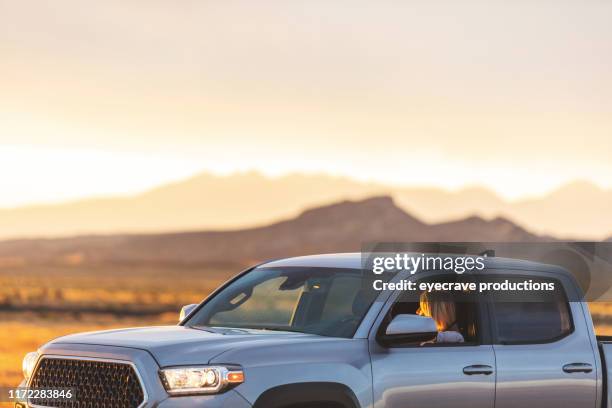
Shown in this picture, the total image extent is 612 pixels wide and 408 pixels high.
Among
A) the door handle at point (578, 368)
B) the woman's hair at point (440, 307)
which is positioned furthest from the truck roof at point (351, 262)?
the door handle at point (578, 368)

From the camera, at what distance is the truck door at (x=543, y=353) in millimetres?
9789

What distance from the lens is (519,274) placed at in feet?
34.0

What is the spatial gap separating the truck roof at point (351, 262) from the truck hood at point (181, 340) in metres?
0.99

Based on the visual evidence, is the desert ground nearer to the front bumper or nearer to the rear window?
the rear window

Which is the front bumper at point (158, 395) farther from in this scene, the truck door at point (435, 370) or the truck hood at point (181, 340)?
the truck door at point (435, 370)

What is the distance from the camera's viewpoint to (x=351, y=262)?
32.8ft

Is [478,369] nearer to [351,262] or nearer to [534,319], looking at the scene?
[534,319]

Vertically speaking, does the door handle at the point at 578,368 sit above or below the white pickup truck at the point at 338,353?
below

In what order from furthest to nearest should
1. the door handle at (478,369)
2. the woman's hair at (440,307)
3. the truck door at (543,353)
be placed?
the woman's hair at (440,307), the truck door at (543,353), the door handle at (478,369)

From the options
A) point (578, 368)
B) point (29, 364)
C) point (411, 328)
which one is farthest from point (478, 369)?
point (29, 364)

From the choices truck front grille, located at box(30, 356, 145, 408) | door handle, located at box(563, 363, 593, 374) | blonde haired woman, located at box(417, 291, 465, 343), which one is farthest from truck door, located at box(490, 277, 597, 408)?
truck front grille, located at box(30, 356, 145, 408)

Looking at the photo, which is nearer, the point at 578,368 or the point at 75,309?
the point at 578,368

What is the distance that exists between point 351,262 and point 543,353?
161 centimetres

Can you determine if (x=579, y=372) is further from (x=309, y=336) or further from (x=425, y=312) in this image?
(x=309, y=336)
